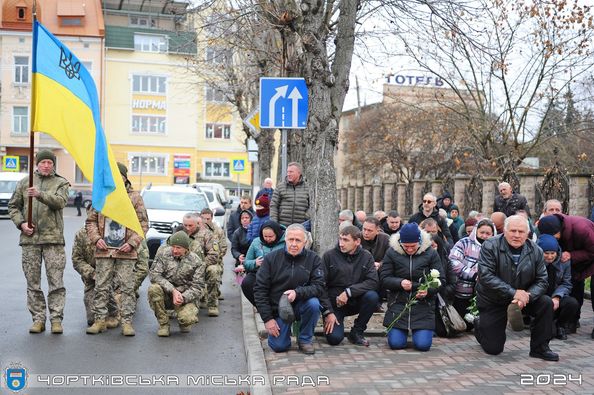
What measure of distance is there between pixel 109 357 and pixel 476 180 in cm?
1552

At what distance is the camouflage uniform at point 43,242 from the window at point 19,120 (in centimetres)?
5413

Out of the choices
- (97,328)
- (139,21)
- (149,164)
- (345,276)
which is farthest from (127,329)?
(139,21)

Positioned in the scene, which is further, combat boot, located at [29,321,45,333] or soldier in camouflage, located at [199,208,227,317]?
soldier in camouflage, located at [199,208,227,317]

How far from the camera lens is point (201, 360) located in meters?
8.39

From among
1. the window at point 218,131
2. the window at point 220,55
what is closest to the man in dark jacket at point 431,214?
the window at point 220,55

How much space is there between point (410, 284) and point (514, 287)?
1146 millimetres

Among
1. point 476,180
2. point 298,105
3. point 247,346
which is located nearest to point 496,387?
point 247,346

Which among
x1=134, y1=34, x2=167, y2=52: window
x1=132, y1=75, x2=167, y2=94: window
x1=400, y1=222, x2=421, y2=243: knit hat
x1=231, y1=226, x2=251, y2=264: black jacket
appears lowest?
x1=231, y1=226, x2=251, y2=264: black jacket

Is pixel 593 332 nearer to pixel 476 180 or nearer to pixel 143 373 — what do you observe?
pixel 143 373

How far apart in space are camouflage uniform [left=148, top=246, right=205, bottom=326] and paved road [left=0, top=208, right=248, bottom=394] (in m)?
0.29

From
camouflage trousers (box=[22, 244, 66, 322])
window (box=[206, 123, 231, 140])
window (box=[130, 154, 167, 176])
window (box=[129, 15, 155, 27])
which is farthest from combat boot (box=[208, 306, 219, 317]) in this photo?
window (box=[129, 15, 155, 27])

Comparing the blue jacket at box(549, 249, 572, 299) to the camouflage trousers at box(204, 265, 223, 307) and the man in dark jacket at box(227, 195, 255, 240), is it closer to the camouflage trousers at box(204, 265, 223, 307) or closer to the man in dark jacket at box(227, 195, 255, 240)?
the camouflage trousers at box(204, 265, 223, 307)

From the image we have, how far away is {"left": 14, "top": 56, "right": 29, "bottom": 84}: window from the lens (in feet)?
200

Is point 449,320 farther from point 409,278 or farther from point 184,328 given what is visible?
point 184,328
